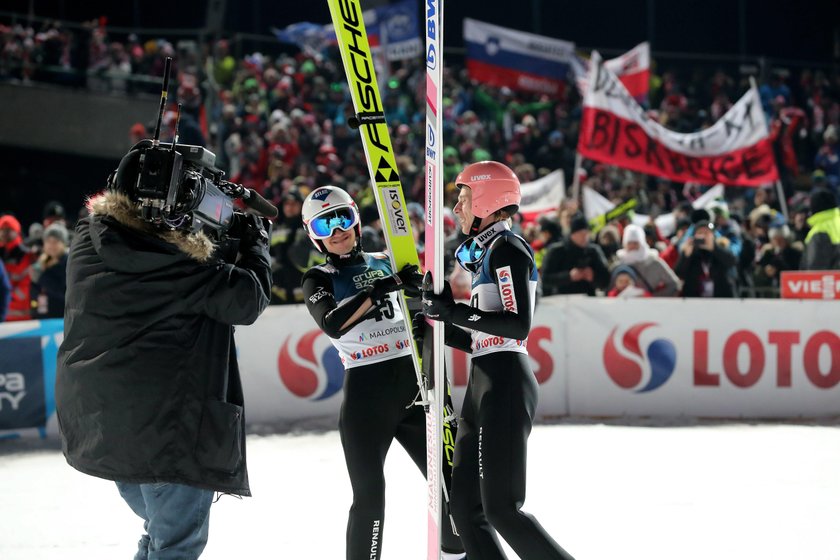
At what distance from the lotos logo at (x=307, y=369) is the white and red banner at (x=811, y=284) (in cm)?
454

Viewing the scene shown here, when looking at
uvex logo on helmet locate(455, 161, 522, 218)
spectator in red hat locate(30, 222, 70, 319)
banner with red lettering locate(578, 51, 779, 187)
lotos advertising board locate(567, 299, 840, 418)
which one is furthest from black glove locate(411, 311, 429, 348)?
banner with red lettering locate(578, 51, 779, 187)

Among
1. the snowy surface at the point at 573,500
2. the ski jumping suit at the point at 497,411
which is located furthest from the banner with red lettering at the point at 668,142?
the ski jumping suit at the point at 497,411

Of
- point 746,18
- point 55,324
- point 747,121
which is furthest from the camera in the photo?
point 746,18

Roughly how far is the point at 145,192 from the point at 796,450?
21.9 feet

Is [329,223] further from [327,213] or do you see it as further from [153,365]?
[153,365]

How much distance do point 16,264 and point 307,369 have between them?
362cm

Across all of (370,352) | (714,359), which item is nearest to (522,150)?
(714,359)

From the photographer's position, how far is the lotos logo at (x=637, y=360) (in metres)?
10.2

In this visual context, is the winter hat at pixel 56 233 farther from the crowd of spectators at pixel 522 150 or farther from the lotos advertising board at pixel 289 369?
the lotos advertising board at pixel 289 369

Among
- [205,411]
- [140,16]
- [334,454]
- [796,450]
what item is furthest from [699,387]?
[140,16]

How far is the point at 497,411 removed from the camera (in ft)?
14.0

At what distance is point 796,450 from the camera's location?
8555 mm

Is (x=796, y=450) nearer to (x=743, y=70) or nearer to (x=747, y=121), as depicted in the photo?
(x=747, y=121)

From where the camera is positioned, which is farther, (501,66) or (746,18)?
(746,18)
